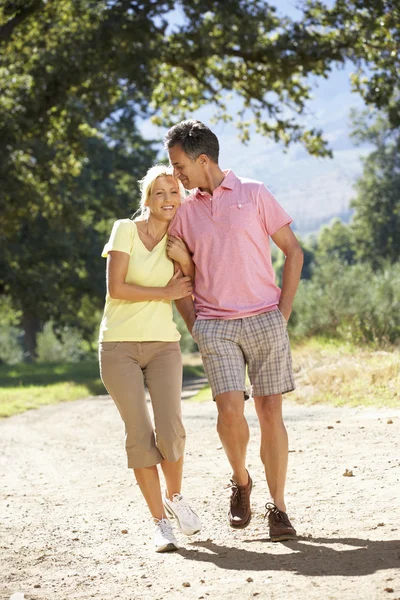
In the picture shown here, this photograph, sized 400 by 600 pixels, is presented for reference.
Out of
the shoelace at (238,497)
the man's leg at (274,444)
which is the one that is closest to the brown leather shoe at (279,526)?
the man's leg at (274,444)

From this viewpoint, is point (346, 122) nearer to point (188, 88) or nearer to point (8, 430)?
point (188, 88)

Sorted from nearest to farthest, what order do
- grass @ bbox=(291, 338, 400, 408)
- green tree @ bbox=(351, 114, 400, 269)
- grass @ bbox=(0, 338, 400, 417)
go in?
grass @ bbox=(291, 338, 400, 408), grass @ bbox=(0, 338, 400, 417), green tree @ bbox=(351, 114, 400, 269)

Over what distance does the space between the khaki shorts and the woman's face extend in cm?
81

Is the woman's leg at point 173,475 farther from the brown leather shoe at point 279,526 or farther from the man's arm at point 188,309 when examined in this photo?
the man's arm at point 188,309

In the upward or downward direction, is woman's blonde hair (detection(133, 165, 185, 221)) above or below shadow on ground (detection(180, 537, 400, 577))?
above

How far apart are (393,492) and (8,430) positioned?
356 inches

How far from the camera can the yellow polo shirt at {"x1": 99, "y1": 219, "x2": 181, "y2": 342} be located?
5.99 metres

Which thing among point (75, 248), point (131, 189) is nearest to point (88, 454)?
point (75, 248)

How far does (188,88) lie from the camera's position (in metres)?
21.4

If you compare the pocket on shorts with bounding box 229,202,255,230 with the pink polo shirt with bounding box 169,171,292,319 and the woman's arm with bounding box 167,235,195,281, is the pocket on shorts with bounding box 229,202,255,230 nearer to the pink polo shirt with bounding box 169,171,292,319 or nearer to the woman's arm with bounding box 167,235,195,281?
the pink polo shirt with bounding box 169,171,292,319

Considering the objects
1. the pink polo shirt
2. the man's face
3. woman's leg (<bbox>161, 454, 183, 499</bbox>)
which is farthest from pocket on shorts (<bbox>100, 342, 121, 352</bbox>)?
the man's face

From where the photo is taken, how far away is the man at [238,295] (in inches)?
227

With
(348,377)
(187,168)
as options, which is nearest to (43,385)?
(348,377)

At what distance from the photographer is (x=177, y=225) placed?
19.8 feet
